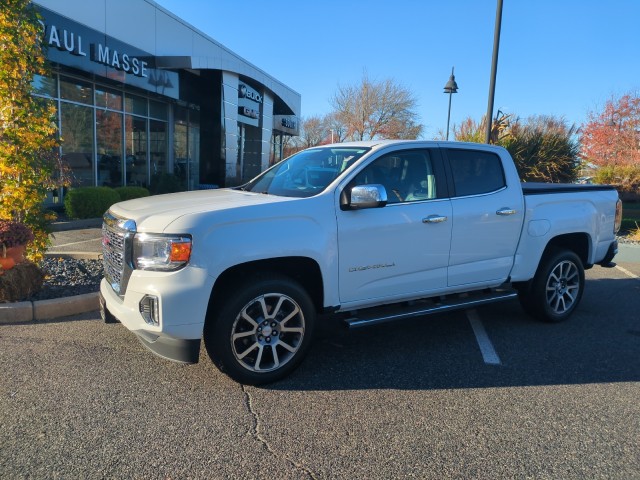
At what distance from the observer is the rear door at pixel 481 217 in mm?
4879

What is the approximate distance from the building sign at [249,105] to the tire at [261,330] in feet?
63.1

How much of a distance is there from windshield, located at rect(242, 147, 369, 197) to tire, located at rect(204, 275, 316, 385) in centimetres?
91

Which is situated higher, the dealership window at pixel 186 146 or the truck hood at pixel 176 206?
the dealership window at pixel 186 146

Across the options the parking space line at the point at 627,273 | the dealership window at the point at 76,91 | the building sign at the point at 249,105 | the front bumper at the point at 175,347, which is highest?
the building sign at the point at 249,105

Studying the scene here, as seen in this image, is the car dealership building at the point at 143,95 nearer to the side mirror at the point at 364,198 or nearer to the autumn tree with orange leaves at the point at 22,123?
the autumn tree with orange leaves at the point at 22,123

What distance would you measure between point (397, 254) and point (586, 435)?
6.35 ft

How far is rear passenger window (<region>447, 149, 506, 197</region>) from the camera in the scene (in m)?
5.04

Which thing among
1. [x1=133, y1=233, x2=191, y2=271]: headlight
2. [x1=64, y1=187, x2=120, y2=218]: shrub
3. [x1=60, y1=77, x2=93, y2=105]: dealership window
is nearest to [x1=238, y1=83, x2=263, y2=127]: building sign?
[x1=60, y1=77, x2=93, y2=105]: dealership window

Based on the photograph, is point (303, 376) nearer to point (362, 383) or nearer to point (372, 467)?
point (362, 383)

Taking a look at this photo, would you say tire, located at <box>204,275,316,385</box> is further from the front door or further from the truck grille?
the truck grille

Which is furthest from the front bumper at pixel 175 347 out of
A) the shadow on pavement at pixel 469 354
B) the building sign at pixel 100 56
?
the building sign at pixel 100 56

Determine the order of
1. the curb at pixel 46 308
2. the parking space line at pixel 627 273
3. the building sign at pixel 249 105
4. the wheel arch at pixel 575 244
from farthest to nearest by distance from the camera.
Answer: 1. the building sign at pixel 249 105
2. the parking space line at pixel 627 273
3. the wheel arch at pixel 575 244
4. the curb at pixel 46 308

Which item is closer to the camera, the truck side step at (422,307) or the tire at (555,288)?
the truck side step at (422,307)

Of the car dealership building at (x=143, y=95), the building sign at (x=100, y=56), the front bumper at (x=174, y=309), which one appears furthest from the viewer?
the car dealership building at (x=143, y=95)
